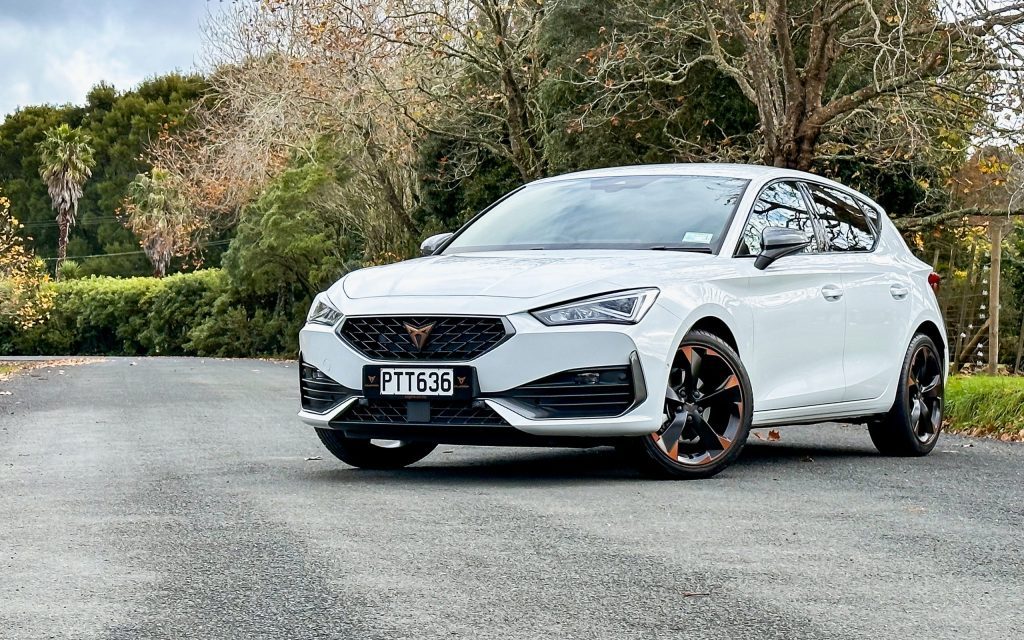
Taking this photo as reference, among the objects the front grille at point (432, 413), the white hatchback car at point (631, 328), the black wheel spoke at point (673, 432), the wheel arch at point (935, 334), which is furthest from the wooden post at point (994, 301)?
the front grille at point (432, 413)

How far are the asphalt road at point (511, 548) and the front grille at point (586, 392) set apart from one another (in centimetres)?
40

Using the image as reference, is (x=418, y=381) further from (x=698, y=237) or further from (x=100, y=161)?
(x=100, y=161)

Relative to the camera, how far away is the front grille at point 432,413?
23.7ft

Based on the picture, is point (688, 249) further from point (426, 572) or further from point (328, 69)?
point (328, 69)

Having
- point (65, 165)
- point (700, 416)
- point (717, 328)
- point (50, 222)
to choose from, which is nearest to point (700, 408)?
point (700, 416)

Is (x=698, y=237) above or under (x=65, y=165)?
under

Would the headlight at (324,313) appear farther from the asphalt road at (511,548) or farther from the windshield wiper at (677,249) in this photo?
the windshield wiper at (677,249)

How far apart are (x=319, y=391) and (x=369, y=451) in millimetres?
781

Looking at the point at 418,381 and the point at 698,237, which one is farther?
the point at 698,237

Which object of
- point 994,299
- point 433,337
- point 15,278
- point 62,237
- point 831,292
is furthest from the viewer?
point 62,237

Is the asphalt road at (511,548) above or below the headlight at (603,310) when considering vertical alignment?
below

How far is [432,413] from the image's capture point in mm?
7316

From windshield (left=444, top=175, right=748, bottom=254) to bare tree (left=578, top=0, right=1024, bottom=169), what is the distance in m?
8.36

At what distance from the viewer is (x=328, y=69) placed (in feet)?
91.2
